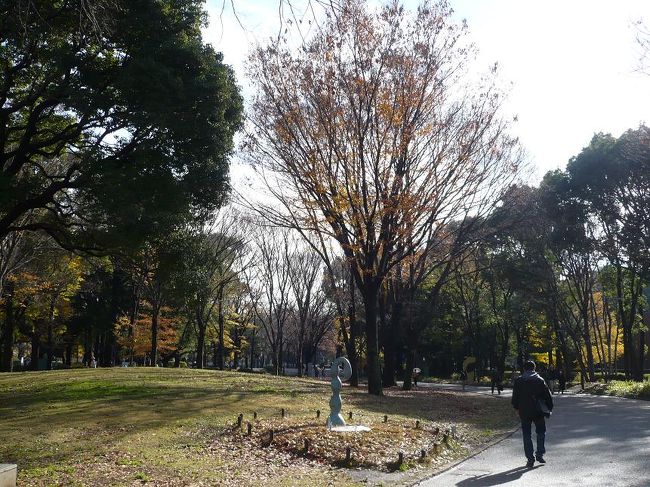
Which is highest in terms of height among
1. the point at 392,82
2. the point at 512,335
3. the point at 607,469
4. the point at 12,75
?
the point at 392,82

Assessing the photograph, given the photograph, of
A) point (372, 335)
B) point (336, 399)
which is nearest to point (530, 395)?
point (336, 399)

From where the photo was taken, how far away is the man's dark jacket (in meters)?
9.80

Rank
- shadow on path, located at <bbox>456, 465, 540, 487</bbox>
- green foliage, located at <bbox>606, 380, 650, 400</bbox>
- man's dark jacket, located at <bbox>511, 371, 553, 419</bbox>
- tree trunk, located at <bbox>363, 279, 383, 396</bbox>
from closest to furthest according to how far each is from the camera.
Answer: shadow on path, located at <bbox>456, 465, 540, 487</bbox> < man's dark jacket, located at <bbox>511, 371, 553, 419</bbox> < tree trunk, located at <bbox>363, 279, 383, 396</bbox> < green foliage, located at <bbox>606, 380, 650, 400</bbox>

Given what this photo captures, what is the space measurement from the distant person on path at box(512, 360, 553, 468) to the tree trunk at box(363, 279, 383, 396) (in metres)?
11.6

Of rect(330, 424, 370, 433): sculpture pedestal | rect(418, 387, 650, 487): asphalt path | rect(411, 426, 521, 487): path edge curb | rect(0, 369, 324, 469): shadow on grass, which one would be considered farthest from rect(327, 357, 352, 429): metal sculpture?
rect(418, 387, 650, 487): asphalt path

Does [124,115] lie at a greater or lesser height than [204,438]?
greater

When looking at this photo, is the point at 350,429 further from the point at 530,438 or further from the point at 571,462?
the point at 571,462

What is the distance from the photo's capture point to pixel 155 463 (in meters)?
8.86

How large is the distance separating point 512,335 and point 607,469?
2087 inches

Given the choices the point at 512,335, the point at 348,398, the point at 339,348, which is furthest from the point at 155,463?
the point at 512,335

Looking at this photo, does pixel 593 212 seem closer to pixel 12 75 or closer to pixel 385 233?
pixel 385 233

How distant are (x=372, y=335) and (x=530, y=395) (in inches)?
469

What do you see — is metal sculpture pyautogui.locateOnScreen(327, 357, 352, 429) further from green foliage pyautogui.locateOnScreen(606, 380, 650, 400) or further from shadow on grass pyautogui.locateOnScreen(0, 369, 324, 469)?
green foliage pyautogui.locateOnScreen(606, 380, 650, 400)

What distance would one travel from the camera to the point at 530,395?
991cm
